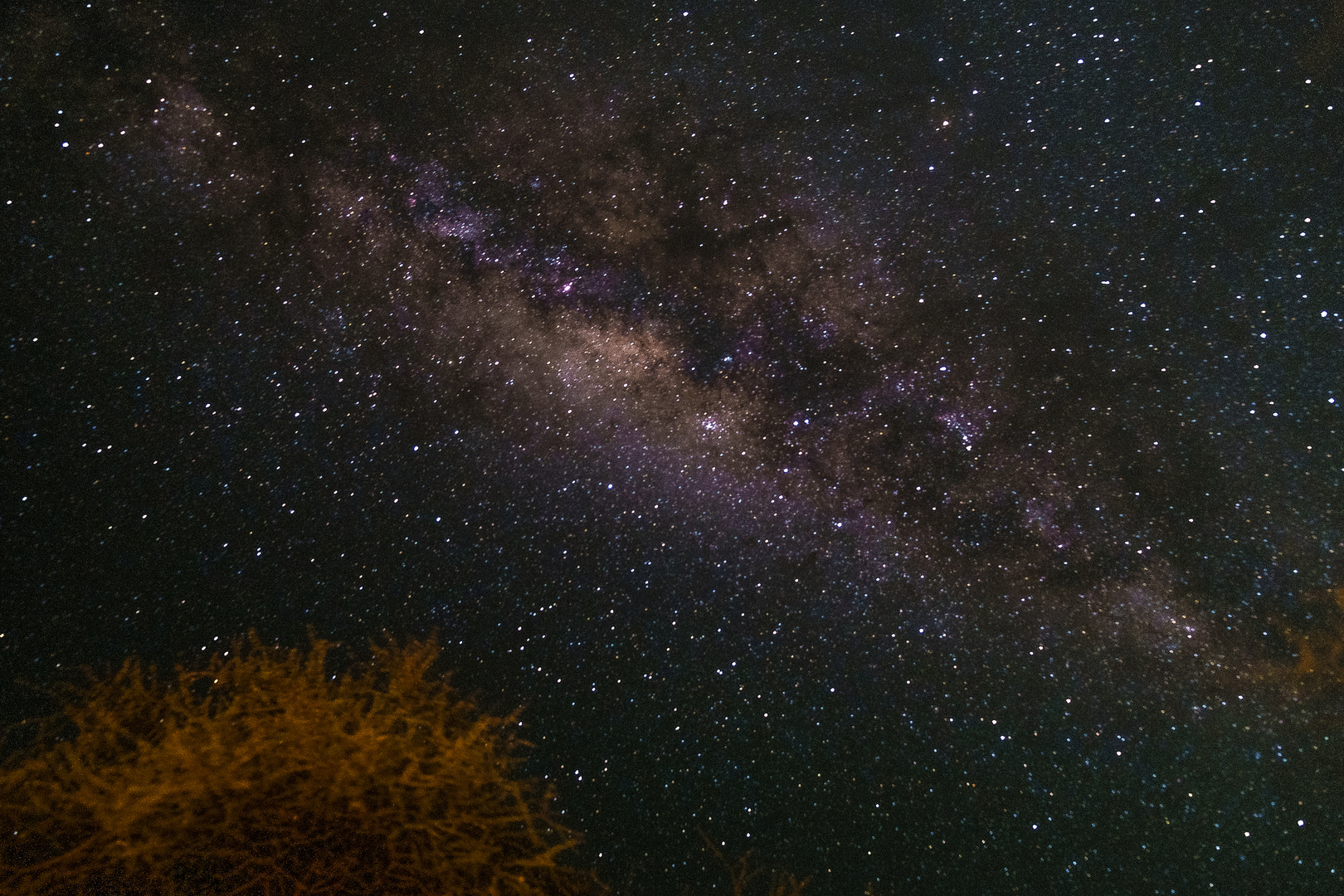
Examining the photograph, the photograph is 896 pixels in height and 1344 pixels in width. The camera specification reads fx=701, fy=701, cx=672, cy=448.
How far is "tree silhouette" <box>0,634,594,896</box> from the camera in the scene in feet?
5.75

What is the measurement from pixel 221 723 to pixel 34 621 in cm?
165

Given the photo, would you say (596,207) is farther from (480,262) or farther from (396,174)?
(396,174)

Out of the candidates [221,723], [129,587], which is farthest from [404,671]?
[129,587]

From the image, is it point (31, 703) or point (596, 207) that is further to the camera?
point (596, 207)

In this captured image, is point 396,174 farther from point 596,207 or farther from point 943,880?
point 943,880

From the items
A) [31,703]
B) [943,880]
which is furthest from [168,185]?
[943,880]

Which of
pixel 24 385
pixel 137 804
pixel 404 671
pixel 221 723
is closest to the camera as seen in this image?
pixel 137 804

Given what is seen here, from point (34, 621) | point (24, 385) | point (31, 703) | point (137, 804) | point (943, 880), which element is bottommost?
point (943, 880)

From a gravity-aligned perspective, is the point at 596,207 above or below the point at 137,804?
above

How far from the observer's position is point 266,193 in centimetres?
317

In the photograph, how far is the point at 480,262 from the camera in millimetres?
3293

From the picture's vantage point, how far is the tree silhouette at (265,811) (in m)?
1.75

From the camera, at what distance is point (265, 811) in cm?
181

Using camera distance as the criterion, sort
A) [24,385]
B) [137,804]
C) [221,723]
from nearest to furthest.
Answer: [137,804], [221,723], [24,385]
